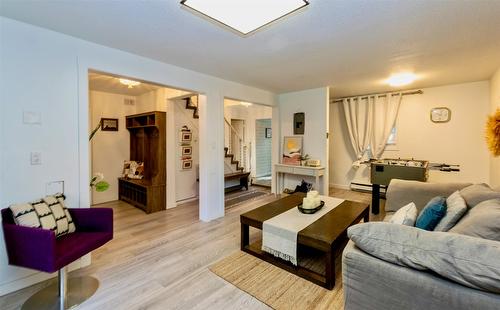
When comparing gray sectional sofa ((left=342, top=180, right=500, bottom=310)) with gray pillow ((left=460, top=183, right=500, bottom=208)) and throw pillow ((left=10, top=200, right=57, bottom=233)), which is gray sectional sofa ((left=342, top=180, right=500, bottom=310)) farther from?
throw pillow ((left=10, top=200, right=57, bottom=233))

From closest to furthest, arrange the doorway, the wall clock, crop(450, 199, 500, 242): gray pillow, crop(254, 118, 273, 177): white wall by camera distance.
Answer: crop(450, 199, 500, 242): gray pillow → the doorway → the wall clock → crop(254, 118, 273, 177): white wall

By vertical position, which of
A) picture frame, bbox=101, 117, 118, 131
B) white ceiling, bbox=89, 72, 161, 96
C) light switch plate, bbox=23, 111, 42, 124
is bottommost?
light switch plate, bbox=23, 111, 42, 124

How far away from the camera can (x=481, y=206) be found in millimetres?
1571

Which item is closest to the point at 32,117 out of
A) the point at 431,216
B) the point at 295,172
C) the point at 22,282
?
the point at 22,282

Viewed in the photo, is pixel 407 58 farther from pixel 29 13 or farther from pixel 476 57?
pixel 29 13

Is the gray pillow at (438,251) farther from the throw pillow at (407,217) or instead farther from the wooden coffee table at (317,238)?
the wooden coffee table at (317,238)

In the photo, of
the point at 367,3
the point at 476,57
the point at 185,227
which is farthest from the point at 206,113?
the point at 476,57

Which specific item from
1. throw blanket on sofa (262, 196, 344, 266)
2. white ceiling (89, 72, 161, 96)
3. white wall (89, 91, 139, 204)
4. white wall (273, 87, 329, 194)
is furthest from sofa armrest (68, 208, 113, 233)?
white wall (273, 87, 329, 194)

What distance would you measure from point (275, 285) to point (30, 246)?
1.92 meters

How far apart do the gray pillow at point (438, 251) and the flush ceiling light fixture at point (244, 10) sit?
1685mm

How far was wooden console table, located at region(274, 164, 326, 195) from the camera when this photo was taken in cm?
457

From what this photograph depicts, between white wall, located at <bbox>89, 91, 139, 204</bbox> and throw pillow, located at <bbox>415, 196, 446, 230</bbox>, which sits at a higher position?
white wall, located at <bbox>89, 91, 139, 204</bbox>

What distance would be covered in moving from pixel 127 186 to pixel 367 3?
4955mm

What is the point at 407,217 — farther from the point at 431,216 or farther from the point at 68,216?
the point at 68,216
